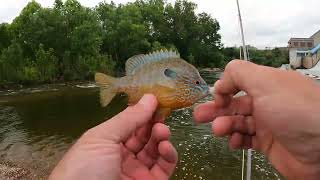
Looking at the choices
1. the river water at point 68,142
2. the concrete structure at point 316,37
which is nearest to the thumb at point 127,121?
the river water at point 68,142

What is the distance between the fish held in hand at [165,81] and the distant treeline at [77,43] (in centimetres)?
4000

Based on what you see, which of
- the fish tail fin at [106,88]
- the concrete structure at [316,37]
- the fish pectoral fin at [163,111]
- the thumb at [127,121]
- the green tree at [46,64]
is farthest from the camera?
the concrete structure at [316,37]

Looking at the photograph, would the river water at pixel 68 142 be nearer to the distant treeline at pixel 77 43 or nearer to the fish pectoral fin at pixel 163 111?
the fish pectoral fin at pixel 163 111

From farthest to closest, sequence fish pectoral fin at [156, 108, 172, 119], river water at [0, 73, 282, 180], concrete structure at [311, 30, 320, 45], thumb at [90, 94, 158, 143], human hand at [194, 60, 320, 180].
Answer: concrete structure at [311, 30, 320, 45] < river water at [0, 73, 282, 180] < fish pectoral fin at [156, 108, 172, 119] < thumb at [90, 94, 158, 143] < human hand at [194, 60, 320, 180]

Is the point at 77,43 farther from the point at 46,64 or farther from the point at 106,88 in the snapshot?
the point at 106,88

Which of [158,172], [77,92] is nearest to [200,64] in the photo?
[77,92]

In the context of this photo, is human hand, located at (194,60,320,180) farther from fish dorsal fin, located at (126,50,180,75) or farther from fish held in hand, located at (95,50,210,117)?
fish dorsal fin, located at (126,50,180,75)

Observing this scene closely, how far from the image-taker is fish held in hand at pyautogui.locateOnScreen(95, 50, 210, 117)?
2.69 m

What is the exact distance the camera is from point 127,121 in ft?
8.86

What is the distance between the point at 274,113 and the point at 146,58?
1.00 meters

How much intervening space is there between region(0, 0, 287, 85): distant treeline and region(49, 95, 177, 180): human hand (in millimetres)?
39794

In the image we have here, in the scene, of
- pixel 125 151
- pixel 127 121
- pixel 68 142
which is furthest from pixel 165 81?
pixel 68 142

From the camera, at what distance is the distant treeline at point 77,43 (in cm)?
5038

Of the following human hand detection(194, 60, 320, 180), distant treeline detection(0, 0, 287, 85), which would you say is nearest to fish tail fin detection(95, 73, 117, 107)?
human hand detection(194, 60, 320, 180)
